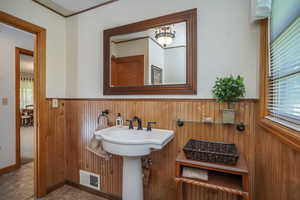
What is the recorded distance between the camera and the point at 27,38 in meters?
2.67

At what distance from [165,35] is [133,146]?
1125mm

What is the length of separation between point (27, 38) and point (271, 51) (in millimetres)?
3503

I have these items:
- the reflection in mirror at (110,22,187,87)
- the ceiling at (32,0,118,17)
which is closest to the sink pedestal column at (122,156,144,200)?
the reflection in mirror at (110,22,187,87)

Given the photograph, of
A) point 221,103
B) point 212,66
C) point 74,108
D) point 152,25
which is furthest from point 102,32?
point 221,103

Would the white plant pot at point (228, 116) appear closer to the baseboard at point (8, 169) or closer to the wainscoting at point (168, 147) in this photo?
the wainscoting at point (168, 147)

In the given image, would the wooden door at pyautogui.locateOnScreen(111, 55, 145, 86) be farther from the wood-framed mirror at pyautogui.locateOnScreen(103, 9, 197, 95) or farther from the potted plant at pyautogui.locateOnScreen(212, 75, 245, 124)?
the potted plant at pyautogui.locateOnScreen(212, 75, 245, 124)

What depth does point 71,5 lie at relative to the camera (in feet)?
6.12

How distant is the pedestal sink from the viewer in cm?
116

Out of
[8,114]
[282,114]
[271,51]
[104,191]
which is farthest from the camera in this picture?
[8,114]

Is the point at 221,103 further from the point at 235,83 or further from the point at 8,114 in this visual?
the point at 8,114

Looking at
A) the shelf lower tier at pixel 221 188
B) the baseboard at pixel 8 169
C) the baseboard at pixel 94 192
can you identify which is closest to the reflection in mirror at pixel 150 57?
the shelf lower tier at pixel 221 188

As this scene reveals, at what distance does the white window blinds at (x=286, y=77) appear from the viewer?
26.9 inches

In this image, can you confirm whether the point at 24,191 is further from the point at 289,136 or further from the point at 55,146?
the point at 289,136

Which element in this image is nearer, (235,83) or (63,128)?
(235,83)
